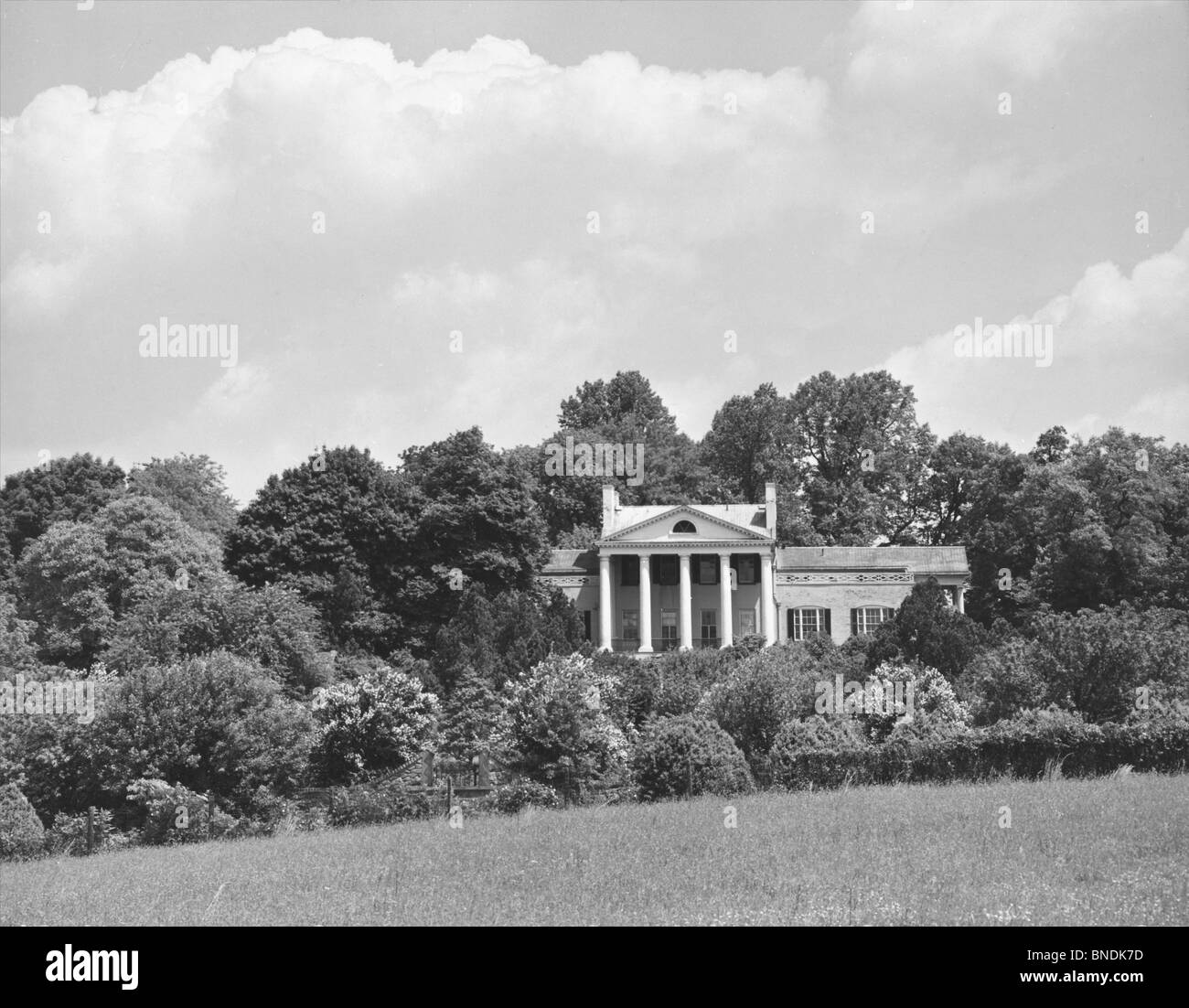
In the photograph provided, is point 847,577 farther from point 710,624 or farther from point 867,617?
point 710,624

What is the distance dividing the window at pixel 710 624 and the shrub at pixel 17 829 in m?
43.8

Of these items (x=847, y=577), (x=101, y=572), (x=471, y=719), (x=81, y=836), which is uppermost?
(x=101, y=572)

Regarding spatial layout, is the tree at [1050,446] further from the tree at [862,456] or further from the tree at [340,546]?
the tree at [340,546]

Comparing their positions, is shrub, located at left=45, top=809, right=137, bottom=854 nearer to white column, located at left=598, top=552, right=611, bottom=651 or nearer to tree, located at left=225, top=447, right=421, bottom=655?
tree, located at left=225, top=447, right=421, bottom=655

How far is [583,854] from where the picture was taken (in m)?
21.5

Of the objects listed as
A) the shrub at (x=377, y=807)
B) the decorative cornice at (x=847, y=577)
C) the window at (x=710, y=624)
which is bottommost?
the shrub at (x=377, y=807)

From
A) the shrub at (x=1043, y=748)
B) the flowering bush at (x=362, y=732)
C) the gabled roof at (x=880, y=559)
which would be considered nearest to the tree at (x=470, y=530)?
the gabled roof at (x=880, y=559)

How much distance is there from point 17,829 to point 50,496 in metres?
40.2

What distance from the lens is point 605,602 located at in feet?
224

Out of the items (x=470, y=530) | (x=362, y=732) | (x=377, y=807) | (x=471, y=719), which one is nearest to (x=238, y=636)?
(x=471, y=719)

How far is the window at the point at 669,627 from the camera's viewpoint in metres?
69.2
